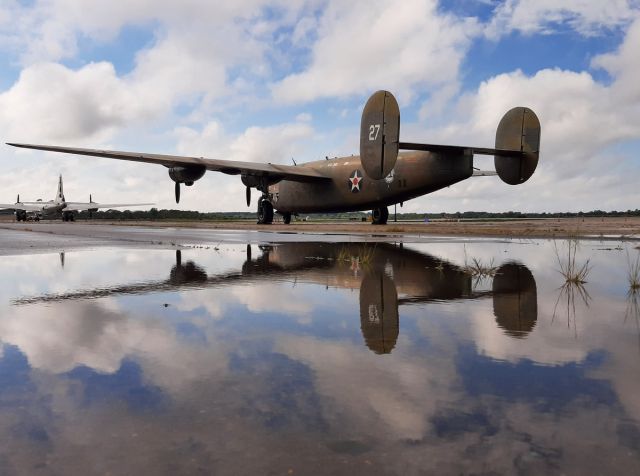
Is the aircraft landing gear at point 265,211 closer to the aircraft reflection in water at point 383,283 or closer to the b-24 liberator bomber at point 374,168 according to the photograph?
the b-24 liberator bomber at point 374,168

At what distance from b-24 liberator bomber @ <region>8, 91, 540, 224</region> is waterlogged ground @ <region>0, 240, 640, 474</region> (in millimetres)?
18290

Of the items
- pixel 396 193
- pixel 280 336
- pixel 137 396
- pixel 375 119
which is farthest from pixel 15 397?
pixel 396 193

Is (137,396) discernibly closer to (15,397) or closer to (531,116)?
(15,397)

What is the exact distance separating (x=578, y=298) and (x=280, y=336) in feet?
12.5

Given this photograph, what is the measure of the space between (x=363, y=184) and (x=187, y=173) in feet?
34.9

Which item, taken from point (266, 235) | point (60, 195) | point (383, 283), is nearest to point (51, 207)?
point (60, 195)

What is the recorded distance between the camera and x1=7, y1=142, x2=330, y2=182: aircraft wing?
83.0ft

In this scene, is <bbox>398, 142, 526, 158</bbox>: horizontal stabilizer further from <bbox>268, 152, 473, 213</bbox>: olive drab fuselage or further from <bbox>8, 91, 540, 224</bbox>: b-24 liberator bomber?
<bbox>268, 152, 473, 213</bbox>: olive drab fuselage

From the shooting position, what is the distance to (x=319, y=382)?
113 inches

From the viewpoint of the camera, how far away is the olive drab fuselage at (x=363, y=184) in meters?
26.7

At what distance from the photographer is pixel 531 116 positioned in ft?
80.1

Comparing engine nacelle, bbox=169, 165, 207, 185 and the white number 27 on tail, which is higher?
the white number 27 on tail

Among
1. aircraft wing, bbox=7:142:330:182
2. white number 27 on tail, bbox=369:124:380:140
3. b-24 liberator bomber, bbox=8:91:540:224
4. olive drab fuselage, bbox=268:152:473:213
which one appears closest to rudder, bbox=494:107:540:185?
b-24 liberator bomber, bbox=8:91:540:224

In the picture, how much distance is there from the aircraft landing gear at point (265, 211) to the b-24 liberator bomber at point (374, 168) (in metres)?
0.08
